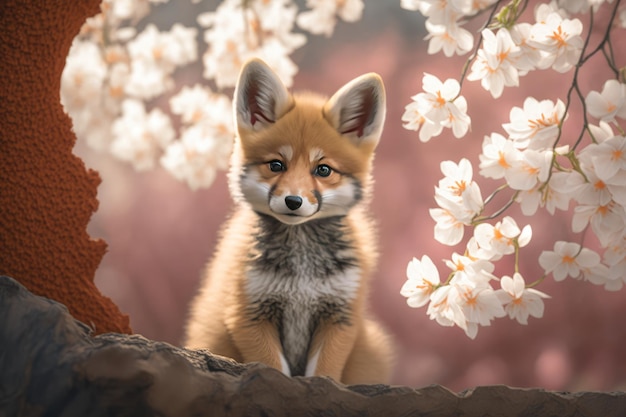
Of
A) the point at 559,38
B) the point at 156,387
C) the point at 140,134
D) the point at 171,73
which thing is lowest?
the point at 156,387

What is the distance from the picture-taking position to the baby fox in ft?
2.71

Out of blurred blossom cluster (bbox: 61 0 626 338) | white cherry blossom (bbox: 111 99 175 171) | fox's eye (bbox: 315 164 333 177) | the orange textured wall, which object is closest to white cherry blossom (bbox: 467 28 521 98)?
blurred blossom cluster (bbox: 61 0 626 338)

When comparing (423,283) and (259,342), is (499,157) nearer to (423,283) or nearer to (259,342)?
(423,283)

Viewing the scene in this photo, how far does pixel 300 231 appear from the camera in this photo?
0.86m

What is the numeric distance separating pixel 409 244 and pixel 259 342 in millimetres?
506

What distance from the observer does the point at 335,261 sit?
0.86 meters

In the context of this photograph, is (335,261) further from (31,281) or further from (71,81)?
(71,81)

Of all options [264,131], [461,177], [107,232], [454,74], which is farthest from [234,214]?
[454,74]

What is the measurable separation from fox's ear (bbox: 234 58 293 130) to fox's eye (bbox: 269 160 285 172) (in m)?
0.05

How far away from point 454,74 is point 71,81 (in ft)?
2.24

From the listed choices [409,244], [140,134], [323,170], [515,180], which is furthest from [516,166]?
[140,134]

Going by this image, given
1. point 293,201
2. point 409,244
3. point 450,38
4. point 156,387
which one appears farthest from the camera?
point 409,244

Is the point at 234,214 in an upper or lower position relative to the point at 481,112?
lower

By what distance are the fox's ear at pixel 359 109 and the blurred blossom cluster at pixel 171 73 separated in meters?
0.38
